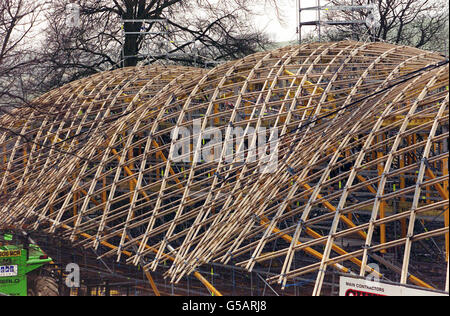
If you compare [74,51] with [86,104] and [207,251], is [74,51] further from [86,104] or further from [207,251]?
[207,251]

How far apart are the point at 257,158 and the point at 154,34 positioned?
25.3m

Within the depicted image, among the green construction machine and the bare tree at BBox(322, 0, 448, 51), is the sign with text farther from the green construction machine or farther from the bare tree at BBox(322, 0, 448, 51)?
the bare tree at BBox(322, 0, 448, 51)

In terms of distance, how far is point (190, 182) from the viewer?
22.2 metres

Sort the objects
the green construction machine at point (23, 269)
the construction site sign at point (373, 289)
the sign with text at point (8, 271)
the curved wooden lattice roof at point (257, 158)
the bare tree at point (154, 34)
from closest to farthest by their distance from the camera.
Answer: the construction site sign at point (373, 289) < the curved wooden lattice roof at point (257, 158) < the sign with text at point (8, 271) < the green construction machine at point (23, 269) < the bare tree at point (154, 34)

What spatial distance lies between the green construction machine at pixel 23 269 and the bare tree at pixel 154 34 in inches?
792

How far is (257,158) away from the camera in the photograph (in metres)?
21.6

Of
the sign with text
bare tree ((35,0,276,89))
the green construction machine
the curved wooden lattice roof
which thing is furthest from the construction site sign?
bare tree ((35,0,276,89))

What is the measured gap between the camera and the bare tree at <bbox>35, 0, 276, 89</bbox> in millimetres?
45250

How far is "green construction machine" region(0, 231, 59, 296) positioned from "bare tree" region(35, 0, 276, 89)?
20.1m

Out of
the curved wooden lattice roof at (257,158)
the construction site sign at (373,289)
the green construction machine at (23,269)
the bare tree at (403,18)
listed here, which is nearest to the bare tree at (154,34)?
the bare tree at (403,18)

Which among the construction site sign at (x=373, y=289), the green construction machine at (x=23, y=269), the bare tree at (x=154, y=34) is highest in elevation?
the bare tree at (x=154, y=34)

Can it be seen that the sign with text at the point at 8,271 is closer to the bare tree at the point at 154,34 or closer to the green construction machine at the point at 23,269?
the green construction machine at the point at 23,269

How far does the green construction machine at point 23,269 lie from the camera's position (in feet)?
76.8
